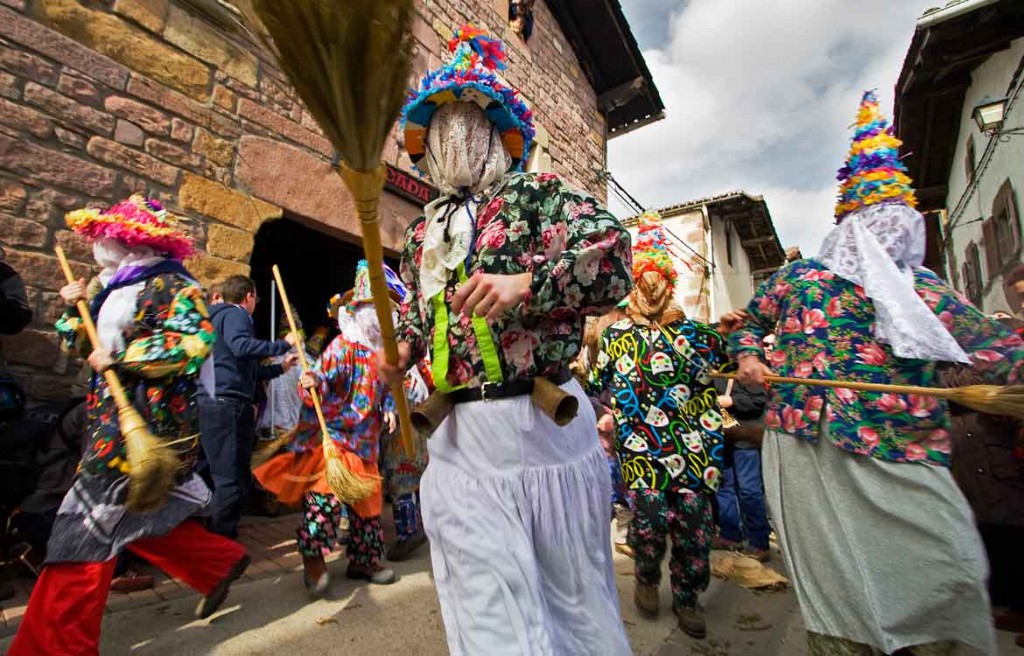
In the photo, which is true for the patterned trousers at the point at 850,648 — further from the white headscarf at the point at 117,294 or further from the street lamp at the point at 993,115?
the street lamp at the point at 993,115

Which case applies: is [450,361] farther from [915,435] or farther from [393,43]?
[915,435]

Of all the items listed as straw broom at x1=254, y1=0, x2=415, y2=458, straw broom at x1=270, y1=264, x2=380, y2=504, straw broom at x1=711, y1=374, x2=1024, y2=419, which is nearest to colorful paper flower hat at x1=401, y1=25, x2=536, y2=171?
straw broom at x1=254, y1=0, x2=415, y2=458

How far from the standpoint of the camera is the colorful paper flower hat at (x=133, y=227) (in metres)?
2.71

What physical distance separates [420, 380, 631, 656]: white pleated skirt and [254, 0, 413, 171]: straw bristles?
2.56 feet

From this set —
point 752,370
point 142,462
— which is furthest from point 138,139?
point 752,370

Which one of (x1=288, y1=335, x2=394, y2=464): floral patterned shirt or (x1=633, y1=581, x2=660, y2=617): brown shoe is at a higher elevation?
(x1=288, y1=335, x2=394, y2=464): floral patterned shirt

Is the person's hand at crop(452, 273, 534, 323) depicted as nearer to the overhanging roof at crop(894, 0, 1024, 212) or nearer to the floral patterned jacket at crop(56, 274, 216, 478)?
the floral patterned jacket at crop(56, 274, 216, 478)

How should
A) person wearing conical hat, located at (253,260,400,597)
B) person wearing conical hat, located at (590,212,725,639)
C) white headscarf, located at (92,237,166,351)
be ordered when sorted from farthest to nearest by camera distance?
person wearing conical hat, located at (253,260,400,597), person wearing conical hat, located at (590,212,725,639), white headscarf, located at (92,237,166,351)

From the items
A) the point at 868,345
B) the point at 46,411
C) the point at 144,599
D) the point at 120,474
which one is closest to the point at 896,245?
the point at 868,345

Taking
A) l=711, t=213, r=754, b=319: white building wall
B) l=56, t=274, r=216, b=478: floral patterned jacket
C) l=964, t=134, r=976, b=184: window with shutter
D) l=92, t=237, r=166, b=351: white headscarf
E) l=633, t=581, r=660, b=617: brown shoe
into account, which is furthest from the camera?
l=711, t=213, r=754, b=319: white building wall

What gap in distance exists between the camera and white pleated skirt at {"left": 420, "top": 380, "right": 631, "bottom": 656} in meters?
1.38

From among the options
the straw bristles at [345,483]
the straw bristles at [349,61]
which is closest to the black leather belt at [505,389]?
the straw bristles at [349,61]

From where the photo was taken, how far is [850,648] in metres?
2.05

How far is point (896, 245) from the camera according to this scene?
2.28 metres
